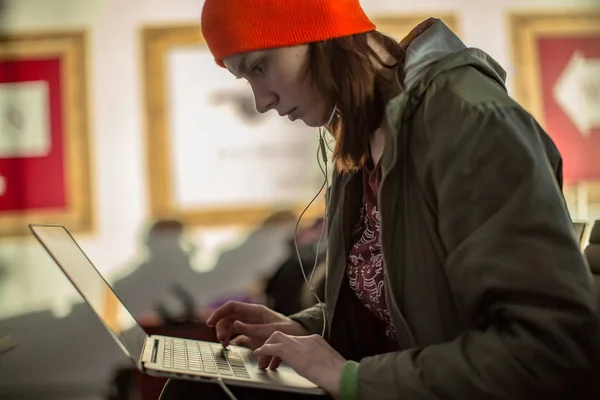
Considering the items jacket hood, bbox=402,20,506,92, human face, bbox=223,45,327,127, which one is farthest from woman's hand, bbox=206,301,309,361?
jacket hood, bbox=402,20,506,92

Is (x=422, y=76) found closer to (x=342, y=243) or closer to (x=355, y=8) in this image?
(x=355, y=8)

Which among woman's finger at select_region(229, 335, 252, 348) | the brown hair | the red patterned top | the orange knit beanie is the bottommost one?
woman's finger at select_region(229, 335, 252, 348)

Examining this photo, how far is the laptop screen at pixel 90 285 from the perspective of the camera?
2.53 feet

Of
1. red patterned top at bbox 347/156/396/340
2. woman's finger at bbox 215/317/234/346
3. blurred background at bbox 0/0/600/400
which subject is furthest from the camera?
blurred background at bbox 0/0/600/400

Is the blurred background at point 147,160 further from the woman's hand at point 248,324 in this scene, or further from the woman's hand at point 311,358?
the woman's hand at point 311,358

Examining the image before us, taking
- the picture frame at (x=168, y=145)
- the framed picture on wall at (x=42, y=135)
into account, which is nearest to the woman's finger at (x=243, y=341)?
the picture frame at (x=168, y=145)

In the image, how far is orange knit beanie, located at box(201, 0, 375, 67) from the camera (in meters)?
0.79

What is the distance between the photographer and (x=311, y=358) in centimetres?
71

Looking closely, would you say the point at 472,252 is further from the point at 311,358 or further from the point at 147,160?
the point at 147,160

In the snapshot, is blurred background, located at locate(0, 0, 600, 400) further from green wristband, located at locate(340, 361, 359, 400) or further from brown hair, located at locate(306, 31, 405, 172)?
green wristband, located at locate(340, 361, 359, 400)

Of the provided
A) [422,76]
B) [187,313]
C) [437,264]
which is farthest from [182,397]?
[187,313]

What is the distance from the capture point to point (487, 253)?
0.63m

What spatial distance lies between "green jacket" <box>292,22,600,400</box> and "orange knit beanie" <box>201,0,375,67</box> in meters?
0.10

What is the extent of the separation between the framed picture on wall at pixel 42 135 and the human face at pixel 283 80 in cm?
168
